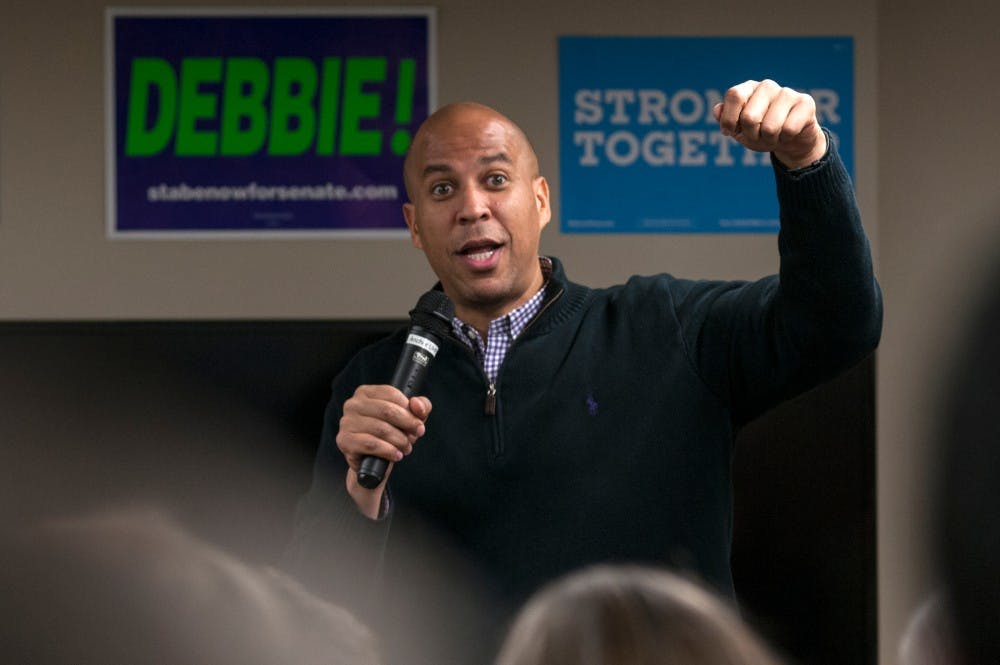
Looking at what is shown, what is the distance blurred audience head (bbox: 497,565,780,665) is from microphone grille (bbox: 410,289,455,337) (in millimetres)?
400

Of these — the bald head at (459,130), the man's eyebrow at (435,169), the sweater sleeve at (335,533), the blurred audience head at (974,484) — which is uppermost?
the bald head at (459,130)

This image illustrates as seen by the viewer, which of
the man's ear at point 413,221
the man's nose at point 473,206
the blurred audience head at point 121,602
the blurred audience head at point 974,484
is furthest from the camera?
the blurred audience head at point 121,602

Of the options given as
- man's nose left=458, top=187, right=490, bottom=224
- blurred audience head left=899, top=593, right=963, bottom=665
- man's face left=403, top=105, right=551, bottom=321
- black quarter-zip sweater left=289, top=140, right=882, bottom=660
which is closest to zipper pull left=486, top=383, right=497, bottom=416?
black quarter-zip sweater left=289, top=140, right=882, bottom=660

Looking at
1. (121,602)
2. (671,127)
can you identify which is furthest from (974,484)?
(671,127)

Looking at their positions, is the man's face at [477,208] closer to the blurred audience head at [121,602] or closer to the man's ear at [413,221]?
the man's ear at [413,221]

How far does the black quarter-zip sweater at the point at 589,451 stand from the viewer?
1.45 meters

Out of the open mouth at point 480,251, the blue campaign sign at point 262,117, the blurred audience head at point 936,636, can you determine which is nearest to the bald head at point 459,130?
the open mouth at point 480,251

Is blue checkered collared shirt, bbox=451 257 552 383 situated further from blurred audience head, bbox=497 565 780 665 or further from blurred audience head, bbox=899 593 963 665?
blurred audience head, bbox=899 593 963 665

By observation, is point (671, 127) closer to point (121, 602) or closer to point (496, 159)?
point (496, 159)

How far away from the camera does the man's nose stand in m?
1.54

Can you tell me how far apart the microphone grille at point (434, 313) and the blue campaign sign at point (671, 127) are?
94cm

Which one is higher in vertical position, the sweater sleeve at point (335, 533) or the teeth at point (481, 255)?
the teeth at point (481, 255)

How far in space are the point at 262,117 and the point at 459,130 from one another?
0.77 m

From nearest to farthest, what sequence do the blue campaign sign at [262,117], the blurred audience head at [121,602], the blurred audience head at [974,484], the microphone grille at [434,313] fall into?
1. the blurred audience head at [974,484]
2. the microphone grille at [434,313]
3. the blurred audience head at [121,602]
4. the blue campaign sign at [262,117]
